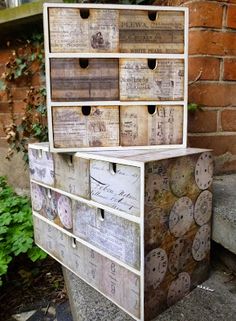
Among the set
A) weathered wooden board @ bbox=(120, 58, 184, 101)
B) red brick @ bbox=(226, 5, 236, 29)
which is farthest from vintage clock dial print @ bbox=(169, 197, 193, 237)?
red brick @ bbox=(226, 5, 236, 29)

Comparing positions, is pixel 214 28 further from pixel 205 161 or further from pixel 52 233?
pixel 52 233

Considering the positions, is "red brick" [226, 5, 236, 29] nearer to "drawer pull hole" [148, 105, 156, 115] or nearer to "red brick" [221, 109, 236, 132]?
"red brick" [221, 109, 236, 132]

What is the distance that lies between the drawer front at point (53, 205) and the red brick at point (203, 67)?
0.76 m

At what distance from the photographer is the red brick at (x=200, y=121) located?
1.33 m

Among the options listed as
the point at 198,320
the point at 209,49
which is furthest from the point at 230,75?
the point at 198,320

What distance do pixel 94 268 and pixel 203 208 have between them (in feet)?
1.33

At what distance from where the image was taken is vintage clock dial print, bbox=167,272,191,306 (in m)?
0.89

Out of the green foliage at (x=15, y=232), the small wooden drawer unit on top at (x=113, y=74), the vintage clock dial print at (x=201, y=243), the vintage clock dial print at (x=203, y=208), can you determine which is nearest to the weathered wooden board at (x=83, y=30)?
the small wooden drawer unit on top at (x=113, y=74)

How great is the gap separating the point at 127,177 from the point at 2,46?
68.5 inches

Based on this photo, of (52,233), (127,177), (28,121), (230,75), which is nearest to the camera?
(127,177)

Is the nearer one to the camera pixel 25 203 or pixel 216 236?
pixel 216 236

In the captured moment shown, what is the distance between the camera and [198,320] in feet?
2.69

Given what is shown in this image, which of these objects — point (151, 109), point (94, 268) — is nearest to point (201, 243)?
point (94, 268)

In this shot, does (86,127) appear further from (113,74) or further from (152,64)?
(152,64)
